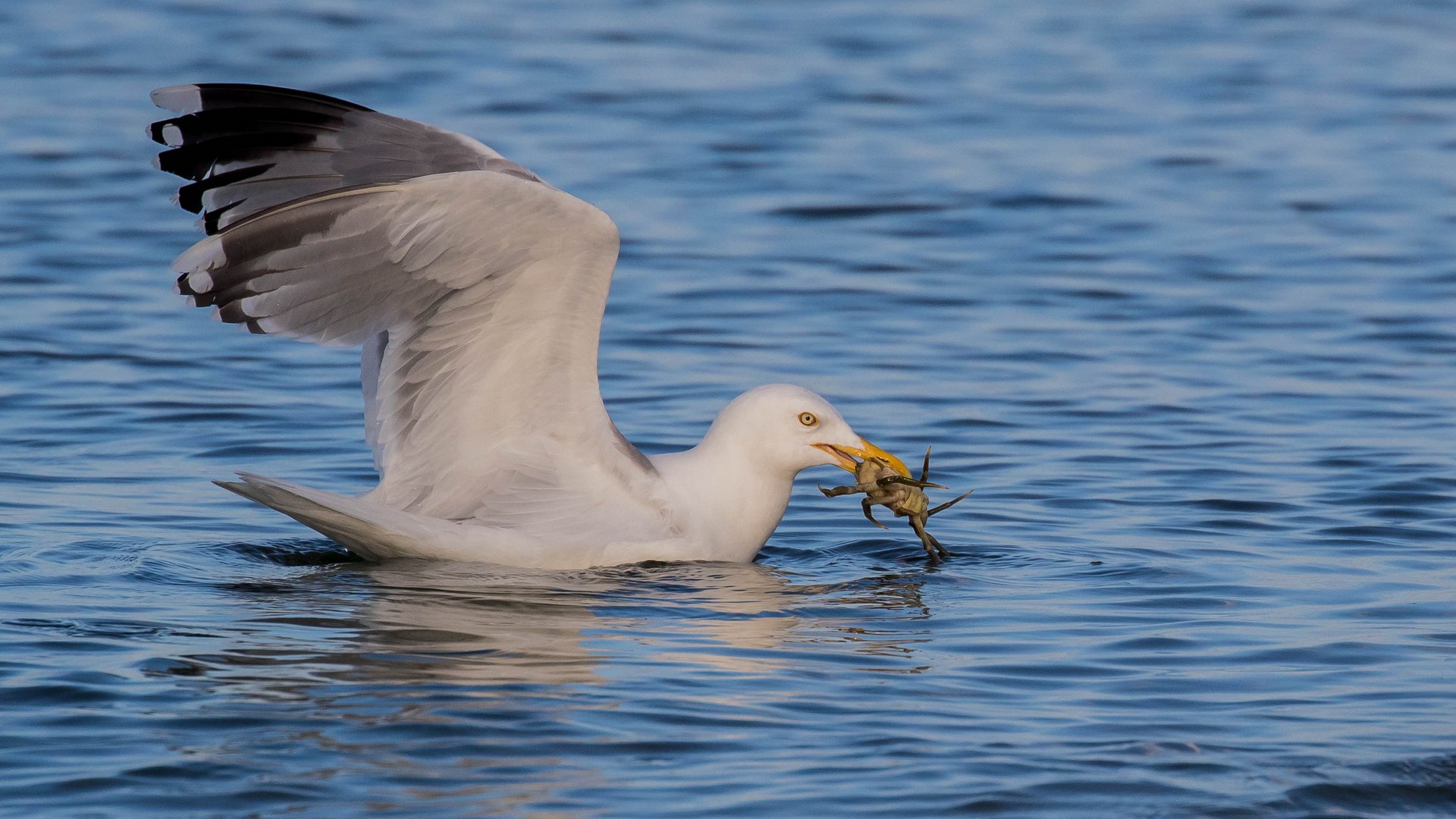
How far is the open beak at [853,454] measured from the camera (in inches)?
355

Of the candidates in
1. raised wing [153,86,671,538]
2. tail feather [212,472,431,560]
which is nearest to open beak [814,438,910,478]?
raised wing [153,86,671,538]

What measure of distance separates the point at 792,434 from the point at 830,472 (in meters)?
2.20

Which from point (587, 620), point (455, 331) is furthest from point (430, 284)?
point (587, 620)

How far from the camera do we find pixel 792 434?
9.09 meters

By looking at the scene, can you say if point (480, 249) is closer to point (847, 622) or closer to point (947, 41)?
point (847, 622)

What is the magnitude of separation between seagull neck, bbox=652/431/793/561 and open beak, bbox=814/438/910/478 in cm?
23

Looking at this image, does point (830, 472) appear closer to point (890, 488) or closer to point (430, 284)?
point (890, 488)

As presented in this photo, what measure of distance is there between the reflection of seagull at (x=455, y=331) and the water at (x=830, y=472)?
281 mm

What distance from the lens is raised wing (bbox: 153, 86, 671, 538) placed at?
8.08 meters

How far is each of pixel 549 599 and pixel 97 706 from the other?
2.00 metres

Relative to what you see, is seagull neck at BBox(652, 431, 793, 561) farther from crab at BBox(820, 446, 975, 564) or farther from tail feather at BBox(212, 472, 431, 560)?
tail feather at BBox(212, 472, 431, 560)

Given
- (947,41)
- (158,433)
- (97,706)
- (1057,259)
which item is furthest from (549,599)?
(947,41)

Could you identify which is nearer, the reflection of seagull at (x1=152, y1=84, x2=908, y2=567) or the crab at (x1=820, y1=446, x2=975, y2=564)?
the reflection of seagull at (x1=152, y1=84, x2=908, y2=567)

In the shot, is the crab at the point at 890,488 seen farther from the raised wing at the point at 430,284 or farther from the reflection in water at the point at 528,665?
the raised wing at the point at 430,284
